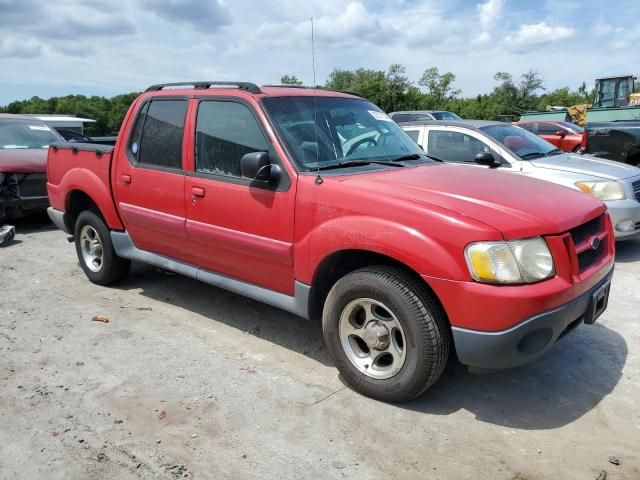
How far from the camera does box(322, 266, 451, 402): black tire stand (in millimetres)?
3008

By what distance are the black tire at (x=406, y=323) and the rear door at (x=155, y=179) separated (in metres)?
1.68

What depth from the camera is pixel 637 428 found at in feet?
10.1

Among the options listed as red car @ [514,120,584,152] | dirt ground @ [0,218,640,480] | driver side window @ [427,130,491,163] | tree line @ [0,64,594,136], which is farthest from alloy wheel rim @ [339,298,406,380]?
tree line @ [0,64,594,136]

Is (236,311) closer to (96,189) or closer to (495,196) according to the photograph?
(96,189)

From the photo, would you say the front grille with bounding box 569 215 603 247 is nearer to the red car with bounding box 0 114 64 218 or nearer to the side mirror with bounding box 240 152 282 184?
the side mirror with bounding box 240 152 282 184

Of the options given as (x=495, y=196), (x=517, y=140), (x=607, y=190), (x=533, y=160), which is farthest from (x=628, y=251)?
(x=495, y=196)

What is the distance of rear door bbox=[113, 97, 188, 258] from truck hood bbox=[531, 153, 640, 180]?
4.43 m

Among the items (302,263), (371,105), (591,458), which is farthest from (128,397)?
(371,105)

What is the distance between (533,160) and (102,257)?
5.18 meters

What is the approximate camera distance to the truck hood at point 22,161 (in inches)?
316

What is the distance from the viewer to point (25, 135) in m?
9.35

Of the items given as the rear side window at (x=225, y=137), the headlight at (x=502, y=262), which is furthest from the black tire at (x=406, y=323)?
the rear side window at (x=225, y=137)

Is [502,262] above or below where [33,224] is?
above

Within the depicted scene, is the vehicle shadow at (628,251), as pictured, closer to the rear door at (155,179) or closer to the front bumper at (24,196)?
the rear door at (155,179)
